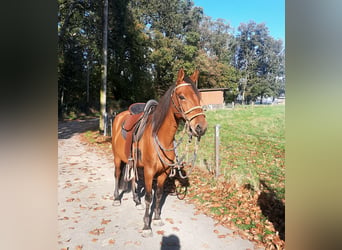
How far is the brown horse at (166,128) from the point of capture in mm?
1944

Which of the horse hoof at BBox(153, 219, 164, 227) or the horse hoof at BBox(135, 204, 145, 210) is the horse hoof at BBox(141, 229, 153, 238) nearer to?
the horse hoof at BBox(153, 219, 164, 227)

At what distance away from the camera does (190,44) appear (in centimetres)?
335

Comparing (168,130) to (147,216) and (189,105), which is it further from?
(147,216)

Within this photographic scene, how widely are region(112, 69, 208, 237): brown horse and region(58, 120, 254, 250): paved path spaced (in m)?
0.22

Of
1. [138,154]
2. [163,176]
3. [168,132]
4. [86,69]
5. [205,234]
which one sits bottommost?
[205,234]

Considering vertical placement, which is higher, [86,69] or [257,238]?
[86,69]

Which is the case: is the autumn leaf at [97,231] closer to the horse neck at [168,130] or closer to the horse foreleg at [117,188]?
the horse foreleg at [117,188]

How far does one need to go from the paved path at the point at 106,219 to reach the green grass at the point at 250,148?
1271mm

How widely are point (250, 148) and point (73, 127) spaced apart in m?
4.47

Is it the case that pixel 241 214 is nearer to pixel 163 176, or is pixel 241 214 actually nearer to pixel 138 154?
pixel 163 176

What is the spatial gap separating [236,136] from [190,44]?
4.17 metres

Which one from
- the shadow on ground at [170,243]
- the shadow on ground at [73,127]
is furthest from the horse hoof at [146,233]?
the shadow on ground at [73,127]
